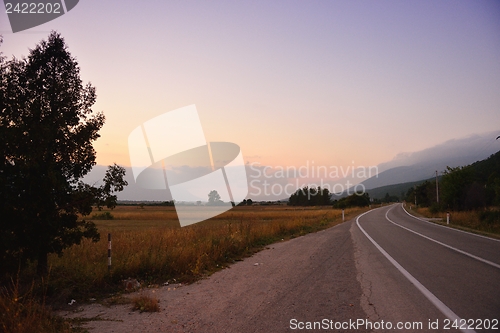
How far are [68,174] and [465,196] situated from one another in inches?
1806

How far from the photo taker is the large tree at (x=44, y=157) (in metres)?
7.16

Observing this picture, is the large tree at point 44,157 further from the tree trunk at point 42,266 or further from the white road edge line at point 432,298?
the white road edge line at point 432,298

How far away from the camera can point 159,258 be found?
9.75m

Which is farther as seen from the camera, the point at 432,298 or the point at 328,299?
the point at 328,299

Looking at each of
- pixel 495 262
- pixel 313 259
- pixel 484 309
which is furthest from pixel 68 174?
pixel 495 262

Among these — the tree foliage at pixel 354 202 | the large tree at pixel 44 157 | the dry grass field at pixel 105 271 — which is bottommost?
the tree foliage at pixel 354 202

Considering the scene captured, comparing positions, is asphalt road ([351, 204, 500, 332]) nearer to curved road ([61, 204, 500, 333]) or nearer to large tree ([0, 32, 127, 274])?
curved road ([61, 204, 500, 333])

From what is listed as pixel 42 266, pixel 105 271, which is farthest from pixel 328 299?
pixel 42 266

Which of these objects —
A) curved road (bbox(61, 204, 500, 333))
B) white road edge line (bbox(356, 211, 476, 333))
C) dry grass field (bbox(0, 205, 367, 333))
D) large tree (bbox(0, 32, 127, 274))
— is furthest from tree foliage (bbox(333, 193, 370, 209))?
large tree (bbox(0, 32, 127, 274))

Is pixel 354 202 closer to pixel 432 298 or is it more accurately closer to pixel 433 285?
pixel 433 285

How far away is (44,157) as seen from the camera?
25.8ft

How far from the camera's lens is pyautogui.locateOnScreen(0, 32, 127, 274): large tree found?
716cm

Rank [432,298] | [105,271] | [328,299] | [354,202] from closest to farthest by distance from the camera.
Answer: [432,298], [328,299], [105,271], [354,202]

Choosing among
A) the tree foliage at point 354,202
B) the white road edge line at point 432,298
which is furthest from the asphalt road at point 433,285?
the tree foliage at point 354,202
